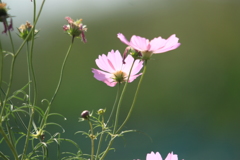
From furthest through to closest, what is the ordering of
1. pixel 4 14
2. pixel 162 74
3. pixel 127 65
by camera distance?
1. pixel 162 74
2. pixel 127 65
3. pixel 4 14

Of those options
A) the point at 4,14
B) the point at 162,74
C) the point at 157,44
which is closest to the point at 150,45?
the point at 157,44

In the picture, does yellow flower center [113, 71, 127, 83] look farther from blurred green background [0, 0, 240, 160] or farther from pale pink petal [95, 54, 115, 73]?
blurred green background [0, 0, 240, 160]

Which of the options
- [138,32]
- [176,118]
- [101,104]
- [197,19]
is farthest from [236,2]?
[101,104]

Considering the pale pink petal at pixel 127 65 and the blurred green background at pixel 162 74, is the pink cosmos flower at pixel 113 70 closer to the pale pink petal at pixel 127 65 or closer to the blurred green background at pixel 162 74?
the pale pink petal at pixel 127 65

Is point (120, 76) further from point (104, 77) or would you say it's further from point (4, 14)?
point (4, 14)

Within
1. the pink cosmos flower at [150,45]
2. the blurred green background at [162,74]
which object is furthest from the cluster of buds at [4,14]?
the blurred green background at [162,74]

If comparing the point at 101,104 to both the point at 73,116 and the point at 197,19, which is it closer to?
the point at 73,116
